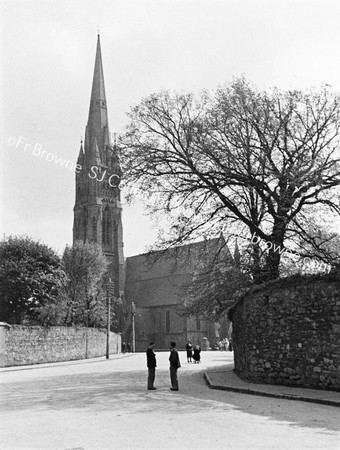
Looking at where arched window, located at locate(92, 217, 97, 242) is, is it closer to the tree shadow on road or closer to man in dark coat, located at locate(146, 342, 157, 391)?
→ the tree shadow on road

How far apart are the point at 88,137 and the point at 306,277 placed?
95.0 metres

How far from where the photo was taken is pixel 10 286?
4100cm

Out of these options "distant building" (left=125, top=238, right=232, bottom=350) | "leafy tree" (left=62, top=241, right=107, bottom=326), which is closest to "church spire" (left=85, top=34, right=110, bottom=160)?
"distant building" (left=125, top=238, right=232, bottom=350)

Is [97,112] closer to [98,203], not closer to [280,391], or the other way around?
[98,203]

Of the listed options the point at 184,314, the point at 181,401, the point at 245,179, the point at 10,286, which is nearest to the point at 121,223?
the point at 10,286

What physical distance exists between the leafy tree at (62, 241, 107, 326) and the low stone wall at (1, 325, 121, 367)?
12.9 metres

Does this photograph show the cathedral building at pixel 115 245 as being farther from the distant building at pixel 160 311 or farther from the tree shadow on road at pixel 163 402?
the tree shadow on road at pixel 163 402

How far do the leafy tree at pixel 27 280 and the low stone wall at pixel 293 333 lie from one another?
89.6 ft

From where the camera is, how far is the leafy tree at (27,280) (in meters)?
41.2

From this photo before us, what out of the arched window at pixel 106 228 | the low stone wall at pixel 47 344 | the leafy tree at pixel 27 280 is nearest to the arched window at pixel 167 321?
the arched window at pixel 106 228

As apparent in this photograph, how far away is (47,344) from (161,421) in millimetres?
28859

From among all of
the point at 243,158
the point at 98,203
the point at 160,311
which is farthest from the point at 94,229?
the point at 243,158

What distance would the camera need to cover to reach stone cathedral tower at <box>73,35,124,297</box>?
101 m

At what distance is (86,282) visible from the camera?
6525cm
